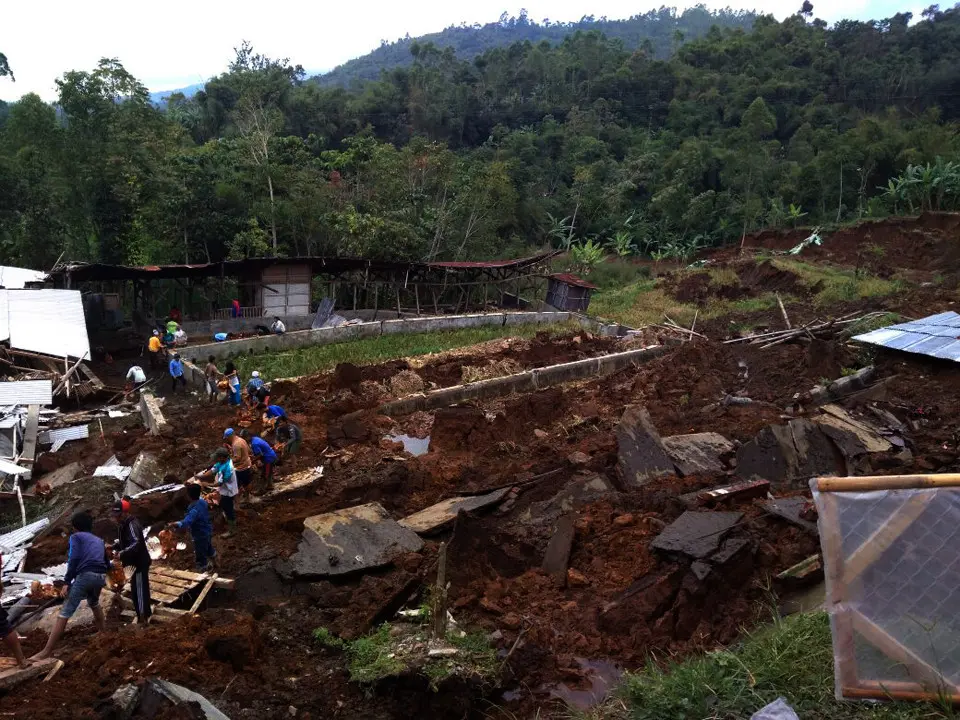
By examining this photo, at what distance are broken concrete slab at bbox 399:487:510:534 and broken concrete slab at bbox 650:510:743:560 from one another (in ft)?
7.89

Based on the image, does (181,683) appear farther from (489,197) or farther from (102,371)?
(489,197)

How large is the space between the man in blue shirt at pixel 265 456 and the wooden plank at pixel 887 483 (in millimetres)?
7777

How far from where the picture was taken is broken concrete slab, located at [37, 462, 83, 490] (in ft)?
36.1

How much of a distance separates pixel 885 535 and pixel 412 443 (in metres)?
9.60

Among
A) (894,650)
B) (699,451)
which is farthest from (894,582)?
(699,451)

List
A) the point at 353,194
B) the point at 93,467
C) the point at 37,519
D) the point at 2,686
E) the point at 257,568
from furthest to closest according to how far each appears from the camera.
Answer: the point at 353,194
the point at 93,467
the point at 37,519
the point at 257,568
the point at 2,686

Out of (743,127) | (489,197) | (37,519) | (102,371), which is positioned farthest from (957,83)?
(37,519)

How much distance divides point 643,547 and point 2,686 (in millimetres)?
5778

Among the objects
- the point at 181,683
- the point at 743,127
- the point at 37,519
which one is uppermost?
the point at 743,127

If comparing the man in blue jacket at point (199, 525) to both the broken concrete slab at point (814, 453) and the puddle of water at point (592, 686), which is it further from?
the broken concrete slab at point (814, 453)

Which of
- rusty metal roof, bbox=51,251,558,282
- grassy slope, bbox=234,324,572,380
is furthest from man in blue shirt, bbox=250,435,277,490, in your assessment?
rusty metal roof, bbox=51,251,558,282

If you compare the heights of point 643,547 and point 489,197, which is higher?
point 489,197

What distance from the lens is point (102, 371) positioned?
1759cm

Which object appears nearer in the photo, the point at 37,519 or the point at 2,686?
the point at 2,686
